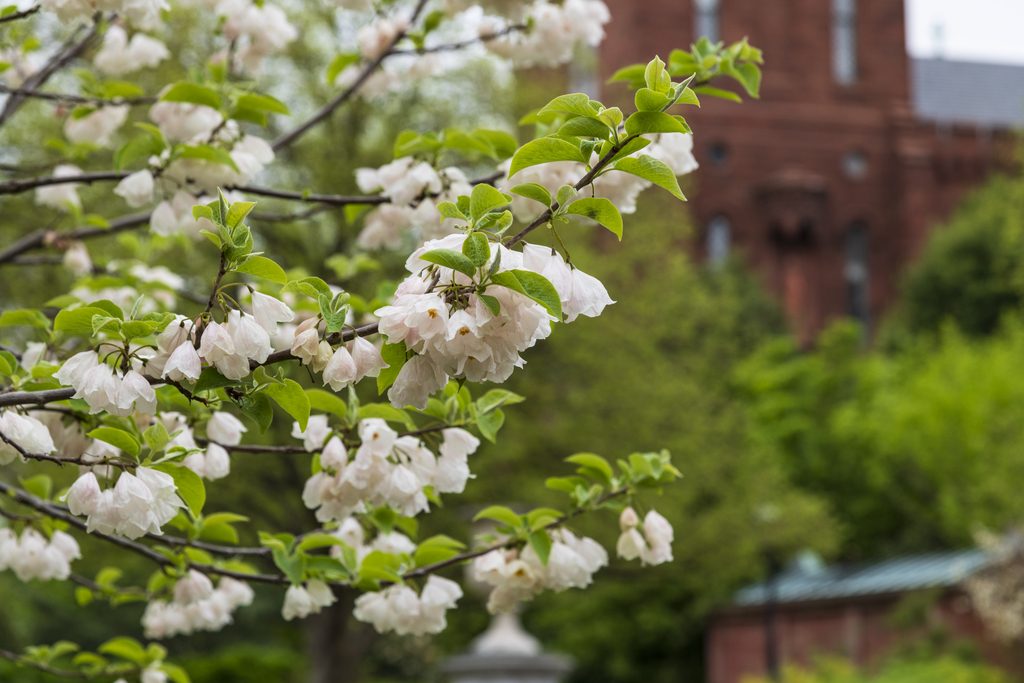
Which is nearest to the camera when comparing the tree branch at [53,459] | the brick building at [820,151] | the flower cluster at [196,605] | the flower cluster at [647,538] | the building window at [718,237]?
the tree branch at [53,459]

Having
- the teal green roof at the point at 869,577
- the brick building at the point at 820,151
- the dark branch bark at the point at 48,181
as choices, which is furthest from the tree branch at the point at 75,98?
the brick building at the point at 820,151

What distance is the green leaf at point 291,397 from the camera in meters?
2.24

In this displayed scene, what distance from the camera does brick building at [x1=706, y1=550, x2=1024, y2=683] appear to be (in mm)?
16859

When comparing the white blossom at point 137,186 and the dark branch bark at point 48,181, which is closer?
the white blossom at point 137,186

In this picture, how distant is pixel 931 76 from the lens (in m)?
43.6

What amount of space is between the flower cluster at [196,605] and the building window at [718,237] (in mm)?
32710

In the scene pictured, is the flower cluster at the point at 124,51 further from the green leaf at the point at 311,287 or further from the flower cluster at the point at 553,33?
the green leaf at the point at 311,287

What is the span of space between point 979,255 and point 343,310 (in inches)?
1301

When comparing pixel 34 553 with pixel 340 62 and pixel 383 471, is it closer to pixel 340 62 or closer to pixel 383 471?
pixel 383 471

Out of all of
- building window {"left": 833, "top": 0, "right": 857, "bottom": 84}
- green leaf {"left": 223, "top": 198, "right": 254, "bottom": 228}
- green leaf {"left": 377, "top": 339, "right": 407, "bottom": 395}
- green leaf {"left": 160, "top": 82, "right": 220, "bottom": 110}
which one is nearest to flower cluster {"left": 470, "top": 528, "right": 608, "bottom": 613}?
green leaf {"left": 377, "top": 339, "right": 407, "bottom": 395}

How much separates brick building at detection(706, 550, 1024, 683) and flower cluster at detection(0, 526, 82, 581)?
1418 cm

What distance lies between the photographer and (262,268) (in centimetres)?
214

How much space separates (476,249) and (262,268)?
0.51 meters

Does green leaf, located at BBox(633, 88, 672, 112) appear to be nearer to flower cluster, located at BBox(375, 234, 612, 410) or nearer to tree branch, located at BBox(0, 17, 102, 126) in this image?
flower cluster, located at BBox(375, 234, 612, 410)
